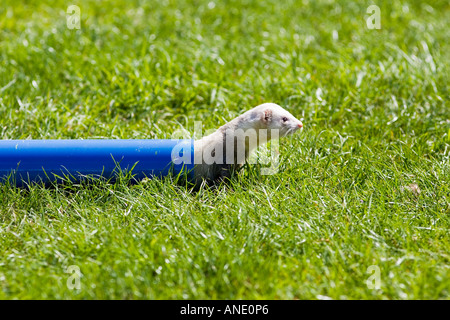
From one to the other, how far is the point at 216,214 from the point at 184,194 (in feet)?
1.13

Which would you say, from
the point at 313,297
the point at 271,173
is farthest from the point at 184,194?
the point at 313,297

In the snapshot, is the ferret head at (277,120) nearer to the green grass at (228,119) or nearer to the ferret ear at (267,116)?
the ferret ear at (267,116)

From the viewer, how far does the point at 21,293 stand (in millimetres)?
3094

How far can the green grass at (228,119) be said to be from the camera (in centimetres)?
321

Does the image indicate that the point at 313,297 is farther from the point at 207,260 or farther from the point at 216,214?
the point at 216,214

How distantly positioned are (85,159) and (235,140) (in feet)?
3.54

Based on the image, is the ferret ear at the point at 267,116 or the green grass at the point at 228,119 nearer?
the green grass at the point at 228,119

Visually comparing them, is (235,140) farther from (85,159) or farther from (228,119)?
(85,159)

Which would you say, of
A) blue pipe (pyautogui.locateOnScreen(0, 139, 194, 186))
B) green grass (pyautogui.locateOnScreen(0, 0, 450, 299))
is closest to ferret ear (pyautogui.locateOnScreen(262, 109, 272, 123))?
green grass (pyautogui.locateOnScreen(0, 0, 450, 299))

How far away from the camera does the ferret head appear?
4.18m

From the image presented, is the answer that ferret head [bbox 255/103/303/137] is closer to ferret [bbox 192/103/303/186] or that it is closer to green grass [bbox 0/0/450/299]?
ferret [bbox 192/103/303/186]

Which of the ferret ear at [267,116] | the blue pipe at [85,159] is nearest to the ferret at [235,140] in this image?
the ferret ear at [267,116]

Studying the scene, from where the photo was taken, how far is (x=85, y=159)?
4082 millimetres

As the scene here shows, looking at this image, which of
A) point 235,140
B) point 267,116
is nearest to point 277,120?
point 267,116
